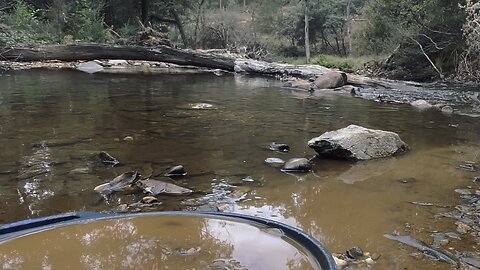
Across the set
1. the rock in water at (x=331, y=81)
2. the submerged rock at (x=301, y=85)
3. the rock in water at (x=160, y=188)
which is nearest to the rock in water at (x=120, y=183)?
the rock in water at (x=160, y=188)

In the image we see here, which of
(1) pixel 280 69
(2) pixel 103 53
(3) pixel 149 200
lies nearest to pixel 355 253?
(3) pixel 149 200

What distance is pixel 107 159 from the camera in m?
4.75

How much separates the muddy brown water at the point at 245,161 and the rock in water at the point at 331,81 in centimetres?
330

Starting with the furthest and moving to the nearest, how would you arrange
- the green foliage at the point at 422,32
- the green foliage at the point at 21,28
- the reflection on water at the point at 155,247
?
the green foliage at the point at 422,32
the green foliage at the point at 21,28
the reflection on water at the point at 155,247

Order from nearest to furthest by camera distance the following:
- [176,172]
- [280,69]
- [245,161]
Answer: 1. [176,172]
2. [245,161]
3. [280,69]

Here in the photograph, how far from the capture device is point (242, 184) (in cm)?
422

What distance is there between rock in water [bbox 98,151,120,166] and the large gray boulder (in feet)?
7.03

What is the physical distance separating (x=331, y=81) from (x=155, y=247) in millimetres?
11268

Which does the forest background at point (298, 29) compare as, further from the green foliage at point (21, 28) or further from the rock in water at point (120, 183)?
the rock in water at point (120, 183)

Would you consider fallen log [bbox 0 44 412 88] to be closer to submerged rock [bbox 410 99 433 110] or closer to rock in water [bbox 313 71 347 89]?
rock in water [bbox 313 71 347 89]

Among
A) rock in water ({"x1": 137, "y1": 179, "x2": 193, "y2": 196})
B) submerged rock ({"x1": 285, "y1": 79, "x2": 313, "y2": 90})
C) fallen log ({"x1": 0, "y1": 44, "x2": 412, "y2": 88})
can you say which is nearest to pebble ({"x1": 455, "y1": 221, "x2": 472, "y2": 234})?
rock in water ({"x1": 137, "y1": 179, "x2": 193, "y2": 196})

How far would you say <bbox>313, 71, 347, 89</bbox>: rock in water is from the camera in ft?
42.2

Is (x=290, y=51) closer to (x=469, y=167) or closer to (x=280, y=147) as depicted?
(x=280, y=147)

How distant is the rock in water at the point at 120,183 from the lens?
12.8ft
